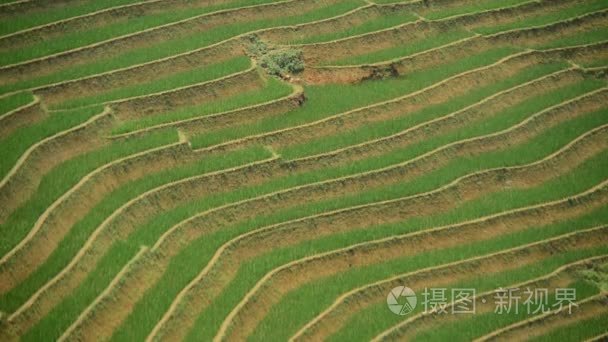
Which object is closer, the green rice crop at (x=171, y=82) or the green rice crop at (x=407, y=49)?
the green rice crop at (x=171, y=82)

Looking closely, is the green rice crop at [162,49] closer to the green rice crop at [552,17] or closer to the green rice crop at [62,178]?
the green rice crop at [62,178]

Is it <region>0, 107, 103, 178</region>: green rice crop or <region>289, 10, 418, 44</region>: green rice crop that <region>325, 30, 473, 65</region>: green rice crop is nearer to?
<region>289, 10, 418, 44</region>: green rice crop

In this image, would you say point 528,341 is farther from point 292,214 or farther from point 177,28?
point 177,28

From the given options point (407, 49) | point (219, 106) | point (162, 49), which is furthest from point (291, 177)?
point (407, 49)

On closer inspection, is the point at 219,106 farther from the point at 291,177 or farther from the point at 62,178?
the point at 62,178

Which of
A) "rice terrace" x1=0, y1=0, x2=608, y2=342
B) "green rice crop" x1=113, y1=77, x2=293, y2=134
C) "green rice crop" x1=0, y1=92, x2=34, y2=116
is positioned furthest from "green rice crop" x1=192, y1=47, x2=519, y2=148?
"green rice crop" x1=0, y1=92, x2=34, y2=116

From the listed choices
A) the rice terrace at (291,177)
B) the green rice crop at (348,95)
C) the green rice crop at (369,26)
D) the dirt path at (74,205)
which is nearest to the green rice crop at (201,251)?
the rice terrace at (291,177)

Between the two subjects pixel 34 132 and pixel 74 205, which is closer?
pixel 74 205

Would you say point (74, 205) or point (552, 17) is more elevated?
point (552, 17)

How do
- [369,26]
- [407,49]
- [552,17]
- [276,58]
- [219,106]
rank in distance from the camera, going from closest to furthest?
[219,106] → [276,58] → [407,49] → [369,26] → [552,17]

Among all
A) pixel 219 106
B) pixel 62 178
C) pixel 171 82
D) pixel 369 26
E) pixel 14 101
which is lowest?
pixel 62 178
